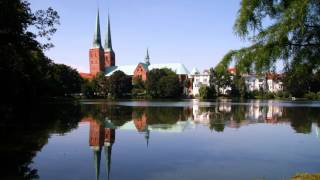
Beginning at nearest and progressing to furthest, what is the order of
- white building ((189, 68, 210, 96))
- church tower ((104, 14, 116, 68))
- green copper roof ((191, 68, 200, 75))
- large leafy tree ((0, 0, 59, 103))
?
large leafy tree ((0, 0, 59, 103))
white building ((189, 68, 210, 96))
green copper roof ((191, 68, 200, 75))
church tower ((104, 14, 116, 68))

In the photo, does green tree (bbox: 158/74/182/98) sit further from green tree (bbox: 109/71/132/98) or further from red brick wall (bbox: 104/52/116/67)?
red brick wall (bbox: 104/52/116/67)

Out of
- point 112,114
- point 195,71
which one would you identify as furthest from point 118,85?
point 112,114

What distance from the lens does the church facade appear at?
165125mm

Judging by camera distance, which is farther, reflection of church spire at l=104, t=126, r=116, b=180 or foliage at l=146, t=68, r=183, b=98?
foliage at l=146, t=68, r=183, b=98

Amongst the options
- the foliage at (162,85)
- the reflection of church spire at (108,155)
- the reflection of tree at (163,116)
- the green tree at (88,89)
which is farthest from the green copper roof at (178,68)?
the reflection of church spire at (108,155)

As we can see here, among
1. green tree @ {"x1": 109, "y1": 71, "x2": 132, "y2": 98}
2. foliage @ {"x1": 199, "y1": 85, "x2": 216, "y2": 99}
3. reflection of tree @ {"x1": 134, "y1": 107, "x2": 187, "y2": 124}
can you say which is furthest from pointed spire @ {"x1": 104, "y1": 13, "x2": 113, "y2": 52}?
reflection of tree @ {"x1": 134, "y1": 107, "x2": 187, "y2": 124}

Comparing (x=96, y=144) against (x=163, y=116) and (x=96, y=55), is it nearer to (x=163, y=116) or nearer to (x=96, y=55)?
(x=163, y=116)

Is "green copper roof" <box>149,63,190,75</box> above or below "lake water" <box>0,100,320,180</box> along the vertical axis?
above

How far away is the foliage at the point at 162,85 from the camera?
129450 millimetres

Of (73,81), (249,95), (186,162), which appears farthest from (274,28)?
(249,95)

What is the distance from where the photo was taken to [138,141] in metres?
20.8

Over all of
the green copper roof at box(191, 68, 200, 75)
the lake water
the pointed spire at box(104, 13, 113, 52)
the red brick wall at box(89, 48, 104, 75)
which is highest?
the pointed spire at box(104, 13, 113, 52)

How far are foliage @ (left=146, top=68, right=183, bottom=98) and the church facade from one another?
2454cm

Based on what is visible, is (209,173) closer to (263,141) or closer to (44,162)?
(44,162)
